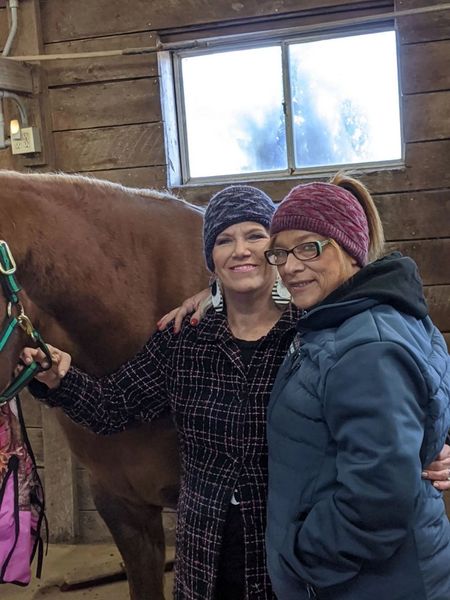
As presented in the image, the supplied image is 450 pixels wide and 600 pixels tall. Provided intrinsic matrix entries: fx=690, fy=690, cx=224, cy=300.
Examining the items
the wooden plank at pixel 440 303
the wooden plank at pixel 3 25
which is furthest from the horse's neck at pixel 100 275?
the wooden plank at pixel 3 25

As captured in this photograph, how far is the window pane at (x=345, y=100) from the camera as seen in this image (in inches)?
92.7

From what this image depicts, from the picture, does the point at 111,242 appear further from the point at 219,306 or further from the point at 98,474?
the point at 98,474

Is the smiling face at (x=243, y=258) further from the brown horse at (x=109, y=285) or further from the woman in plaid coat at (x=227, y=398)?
the brown horse at (x=109, y=285)

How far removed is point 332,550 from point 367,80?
1.86 metres

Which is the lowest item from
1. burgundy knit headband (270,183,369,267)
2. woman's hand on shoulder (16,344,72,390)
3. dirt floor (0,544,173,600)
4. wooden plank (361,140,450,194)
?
dirt floor (0,544,173,600)

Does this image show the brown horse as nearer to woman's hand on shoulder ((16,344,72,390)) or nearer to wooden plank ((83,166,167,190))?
woman's hand on shoulder ((16,344,72,390))

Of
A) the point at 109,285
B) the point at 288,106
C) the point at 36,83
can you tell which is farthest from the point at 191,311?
the point at 36,83

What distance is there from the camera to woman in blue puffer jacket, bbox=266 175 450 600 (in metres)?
0.87

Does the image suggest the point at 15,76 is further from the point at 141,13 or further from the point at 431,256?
the point at 431,256

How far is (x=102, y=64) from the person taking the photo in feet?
8.21

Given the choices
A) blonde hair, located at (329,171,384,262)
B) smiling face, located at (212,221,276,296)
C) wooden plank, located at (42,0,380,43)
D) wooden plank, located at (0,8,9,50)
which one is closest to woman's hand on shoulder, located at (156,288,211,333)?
smiling face, located at (212,221,276,296)

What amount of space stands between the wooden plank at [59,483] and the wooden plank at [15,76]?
3.94 ft

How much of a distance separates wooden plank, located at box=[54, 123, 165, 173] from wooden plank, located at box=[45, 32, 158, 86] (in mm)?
184

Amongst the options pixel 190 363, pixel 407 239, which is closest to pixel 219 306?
pixel 190 363
